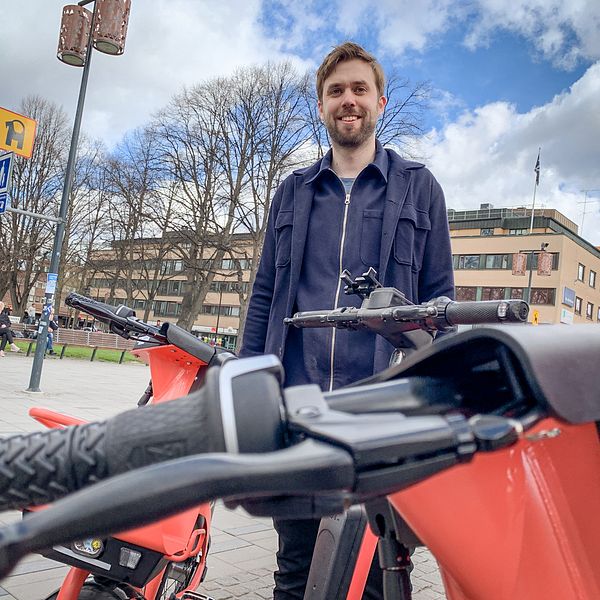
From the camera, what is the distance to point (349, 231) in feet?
7.55

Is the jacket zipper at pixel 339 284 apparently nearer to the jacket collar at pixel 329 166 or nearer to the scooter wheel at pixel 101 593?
the jacket collar at pixel 329 166

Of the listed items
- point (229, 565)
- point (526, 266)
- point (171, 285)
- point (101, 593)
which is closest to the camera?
point (101, 593)

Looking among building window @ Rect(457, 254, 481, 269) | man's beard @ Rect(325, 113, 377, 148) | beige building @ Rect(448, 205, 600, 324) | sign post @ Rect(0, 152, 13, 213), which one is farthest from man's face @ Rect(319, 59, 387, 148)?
building window @ Rect(457, 254, 481, 269)

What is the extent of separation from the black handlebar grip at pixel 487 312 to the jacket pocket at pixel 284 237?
3.56 ft

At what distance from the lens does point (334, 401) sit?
0.60 m

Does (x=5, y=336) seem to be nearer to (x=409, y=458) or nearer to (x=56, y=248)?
(x=56, y=248)

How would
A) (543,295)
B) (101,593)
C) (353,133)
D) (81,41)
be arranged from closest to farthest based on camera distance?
(101,593) < (353,133) < (81,41) < (543,295)

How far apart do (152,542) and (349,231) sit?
1231 mm

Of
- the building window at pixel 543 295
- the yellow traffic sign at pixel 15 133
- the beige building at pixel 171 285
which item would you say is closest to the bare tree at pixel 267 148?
the beige building at pixel 171 285

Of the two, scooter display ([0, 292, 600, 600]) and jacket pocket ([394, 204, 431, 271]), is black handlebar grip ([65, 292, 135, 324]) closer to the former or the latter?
jacket pocket ([394, 204, 431, 271])

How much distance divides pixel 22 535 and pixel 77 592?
189 cm

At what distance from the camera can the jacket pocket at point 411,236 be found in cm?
222

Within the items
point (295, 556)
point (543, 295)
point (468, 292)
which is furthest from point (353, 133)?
point (468, 292)

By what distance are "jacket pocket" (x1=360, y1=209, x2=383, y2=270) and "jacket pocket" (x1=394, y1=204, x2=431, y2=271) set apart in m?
0.07
